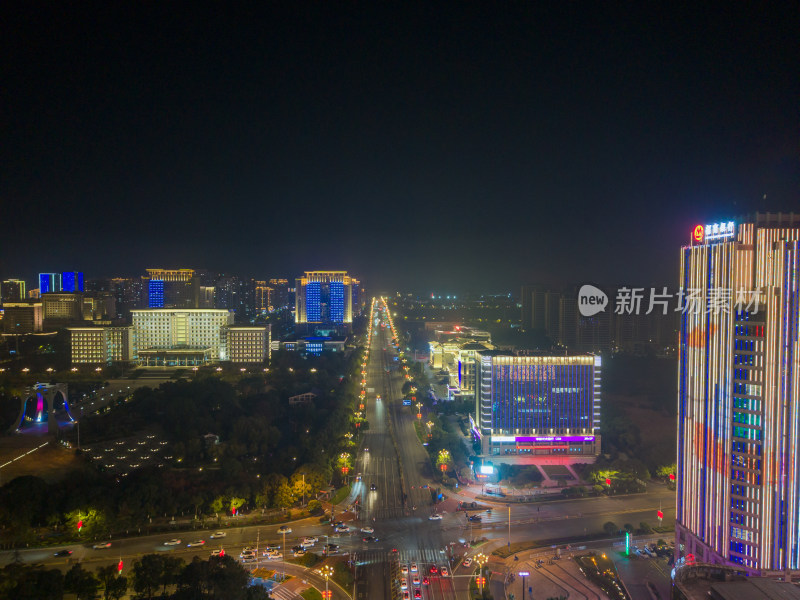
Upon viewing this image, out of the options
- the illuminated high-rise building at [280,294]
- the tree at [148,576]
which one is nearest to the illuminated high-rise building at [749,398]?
the tree at [148,576]

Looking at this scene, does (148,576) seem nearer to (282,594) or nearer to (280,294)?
(282,594)

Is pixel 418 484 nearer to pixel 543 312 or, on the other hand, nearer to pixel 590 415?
pixel 590 415

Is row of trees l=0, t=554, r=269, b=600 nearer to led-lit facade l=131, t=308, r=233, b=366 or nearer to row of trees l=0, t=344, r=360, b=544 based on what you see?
row of trees l=0, t=344, r=360, b=544

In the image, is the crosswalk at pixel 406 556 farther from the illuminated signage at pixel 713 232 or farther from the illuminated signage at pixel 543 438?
→ the illuminated signage at pixel 713 232

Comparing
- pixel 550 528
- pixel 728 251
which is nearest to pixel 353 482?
pixel 550 528

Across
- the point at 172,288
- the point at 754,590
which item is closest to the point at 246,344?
the point at 172,288
